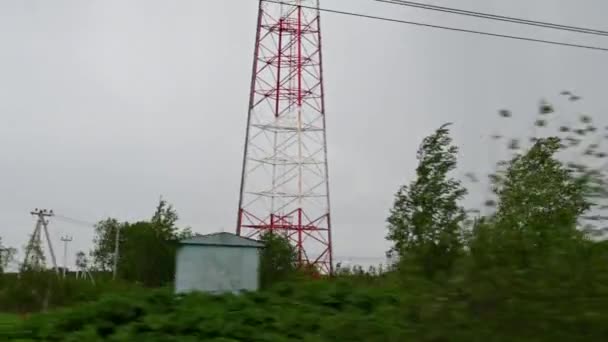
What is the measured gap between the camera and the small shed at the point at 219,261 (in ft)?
51.6

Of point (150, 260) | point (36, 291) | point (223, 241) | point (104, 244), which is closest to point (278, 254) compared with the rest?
point (223, 241)

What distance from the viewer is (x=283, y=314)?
29.9 ft

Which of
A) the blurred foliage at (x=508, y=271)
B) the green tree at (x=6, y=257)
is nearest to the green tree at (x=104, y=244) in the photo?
the green tree at (x=6, y=257)

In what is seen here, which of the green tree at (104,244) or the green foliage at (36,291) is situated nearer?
the green foliage at (36,291)

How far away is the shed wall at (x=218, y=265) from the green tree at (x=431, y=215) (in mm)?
3794

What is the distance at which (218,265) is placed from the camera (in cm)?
1614

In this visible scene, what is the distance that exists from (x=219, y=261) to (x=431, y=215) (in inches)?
371

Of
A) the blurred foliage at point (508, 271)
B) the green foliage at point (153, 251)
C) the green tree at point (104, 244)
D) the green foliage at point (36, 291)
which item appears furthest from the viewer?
the green tree at point (104, 244)

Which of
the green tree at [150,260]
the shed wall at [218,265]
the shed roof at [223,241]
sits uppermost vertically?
the green tree at [150,260]

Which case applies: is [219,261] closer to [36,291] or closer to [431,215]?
[36,291]

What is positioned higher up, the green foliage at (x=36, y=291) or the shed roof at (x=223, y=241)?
the shed roof at (x=223, y=241)

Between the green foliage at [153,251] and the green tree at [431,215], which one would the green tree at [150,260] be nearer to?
the green foliage at [153,251]

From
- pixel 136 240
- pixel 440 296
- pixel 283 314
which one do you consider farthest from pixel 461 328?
pixel 136 240

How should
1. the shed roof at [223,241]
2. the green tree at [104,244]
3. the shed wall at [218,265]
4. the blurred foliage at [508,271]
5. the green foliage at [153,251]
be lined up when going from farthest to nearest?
the green tree at [104,244] < the green foliage at [153,251] < the shed roof at [223,241] < the shed wall at [218,265] < the blurred foliage at [508,271]
